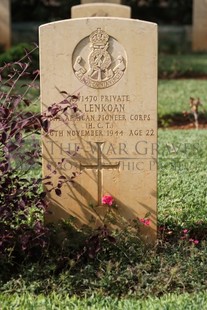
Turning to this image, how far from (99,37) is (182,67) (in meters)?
9.70

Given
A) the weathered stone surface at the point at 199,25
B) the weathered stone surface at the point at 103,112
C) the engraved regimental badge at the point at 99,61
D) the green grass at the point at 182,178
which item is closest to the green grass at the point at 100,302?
the weathered stone surface at the point at 103,112

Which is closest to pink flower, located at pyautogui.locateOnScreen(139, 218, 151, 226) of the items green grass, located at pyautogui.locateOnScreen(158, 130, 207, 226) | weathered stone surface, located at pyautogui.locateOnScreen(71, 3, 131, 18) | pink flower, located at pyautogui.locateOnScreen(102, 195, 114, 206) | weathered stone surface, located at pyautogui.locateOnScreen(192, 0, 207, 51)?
pink flower, located at pyautogui.locateOnScreen(102, 195, 114, 206)

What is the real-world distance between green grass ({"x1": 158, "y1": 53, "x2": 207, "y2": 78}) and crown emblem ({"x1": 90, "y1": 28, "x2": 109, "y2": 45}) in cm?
920

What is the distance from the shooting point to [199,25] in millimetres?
16531

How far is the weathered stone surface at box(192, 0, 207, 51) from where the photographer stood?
16391 millimetres

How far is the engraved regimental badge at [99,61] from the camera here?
4297 mm

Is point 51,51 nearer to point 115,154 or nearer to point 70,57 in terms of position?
point 70,57

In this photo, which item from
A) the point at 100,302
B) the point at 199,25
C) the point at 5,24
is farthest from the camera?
the point at 199,25

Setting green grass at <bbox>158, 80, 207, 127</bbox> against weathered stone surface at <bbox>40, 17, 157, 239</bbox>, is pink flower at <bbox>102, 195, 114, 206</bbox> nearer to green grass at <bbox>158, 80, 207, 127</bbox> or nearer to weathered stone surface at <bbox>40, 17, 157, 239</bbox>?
weathered stone surface at <bbox>40, 17, 157, 239</bbox>

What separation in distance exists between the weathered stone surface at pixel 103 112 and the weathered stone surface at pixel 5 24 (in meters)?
11.3

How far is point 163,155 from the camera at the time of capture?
682cm

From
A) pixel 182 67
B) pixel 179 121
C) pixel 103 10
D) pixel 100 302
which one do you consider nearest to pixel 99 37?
pixel 100 302

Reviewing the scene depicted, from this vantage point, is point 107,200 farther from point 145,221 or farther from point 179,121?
point 179,121

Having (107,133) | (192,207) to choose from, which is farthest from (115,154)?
(192,207)
